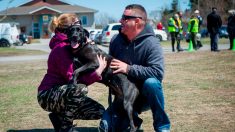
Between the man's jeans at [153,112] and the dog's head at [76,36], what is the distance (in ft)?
2.73

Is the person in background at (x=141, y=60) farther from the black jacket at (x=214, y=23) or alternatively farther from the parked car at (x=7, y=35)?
the parked car at (x=7, y=35)

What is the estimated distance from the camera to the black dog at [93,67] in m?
4.03

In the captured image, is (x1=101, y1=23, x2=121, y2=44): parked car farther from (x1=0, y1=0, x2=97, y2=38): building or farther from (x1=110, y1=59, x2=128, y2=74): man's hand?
(x1=0, y1=0, x2=97, y2=38): building

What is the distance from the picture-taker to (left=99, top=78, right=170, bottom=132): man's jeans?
4027mm

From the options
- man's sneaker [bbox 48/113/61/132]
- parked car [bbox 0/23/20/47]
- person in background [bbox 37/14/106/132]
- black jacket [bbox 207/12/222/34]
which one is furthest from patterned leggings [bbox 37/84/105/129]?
parked car [bbox 0/23/20/47]

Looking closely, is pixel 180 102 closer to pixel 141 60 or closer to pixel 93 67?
pixel 141 60

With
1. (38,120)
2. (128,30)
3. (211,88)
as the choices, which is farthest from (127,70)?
(211,88)

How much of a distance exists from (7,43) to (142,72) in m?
32.7

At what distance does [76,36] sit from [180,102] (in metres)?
2.91

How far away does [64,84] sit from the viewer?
4.22 metres

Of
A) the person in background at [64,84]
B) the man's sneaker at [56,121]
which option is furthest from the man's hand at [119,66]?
the man's sneaker at [56,121]

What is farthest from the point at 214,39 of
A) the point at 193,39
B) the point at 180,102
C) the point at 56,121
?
the point at 56,121

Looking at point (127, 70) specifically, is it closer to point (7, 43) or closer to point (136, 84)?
point (136, 84)

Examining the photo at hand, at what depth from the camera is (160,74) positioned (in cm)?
413
